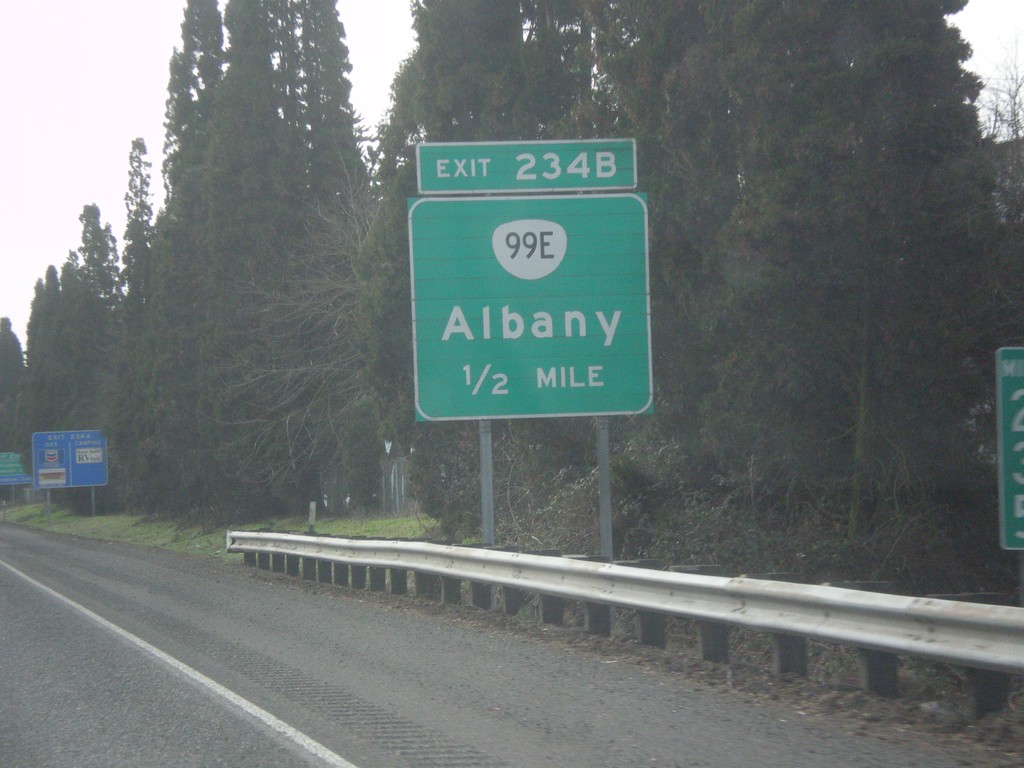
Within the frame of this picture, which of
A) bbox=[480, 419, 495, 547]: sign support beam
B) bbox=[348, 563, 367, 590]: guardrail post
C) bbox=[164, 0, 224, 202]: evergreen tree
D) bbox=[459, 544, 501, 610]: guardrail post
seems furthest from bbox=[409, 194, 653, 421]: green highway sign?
bbox=[164, 0, 224, 202]: evergreen tree

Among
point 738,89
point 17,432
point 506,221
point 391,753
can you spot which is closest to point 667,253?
point 738,89

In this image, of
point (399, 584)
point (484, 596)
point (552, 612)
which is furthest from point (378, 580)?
point (552, 612)

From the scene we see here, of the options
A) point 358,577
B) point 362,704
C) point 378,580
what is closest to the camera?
point 362,704

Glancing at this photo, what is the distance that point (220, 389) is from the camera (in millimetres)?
37188

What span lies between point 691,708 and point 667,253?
30.5ft

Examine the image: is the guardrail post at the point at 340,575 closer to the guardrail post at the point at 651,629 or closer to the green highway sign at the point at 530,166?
the green highway sign at the point at 530,166

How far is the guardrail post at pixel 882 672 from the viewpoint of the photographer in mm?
7277

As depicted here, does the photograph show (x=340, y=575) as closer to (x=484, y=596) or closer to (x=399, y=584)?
(x=399, y=584)

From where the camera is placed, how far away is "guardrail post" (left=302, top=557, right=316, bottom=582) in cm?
1755

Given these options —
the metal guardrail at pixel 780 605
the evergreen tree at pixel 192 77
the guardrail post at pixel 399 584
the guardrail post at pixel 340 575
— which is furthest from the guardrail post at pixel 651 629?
the evergreen tree at pixel 192 77

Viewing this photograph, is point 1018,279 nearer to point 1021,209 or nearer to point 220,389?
point 1021,209

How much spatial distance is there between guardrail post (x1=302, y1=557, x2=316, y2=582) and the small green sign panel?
12.3m

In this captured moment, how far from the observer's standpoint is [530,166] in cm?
1295

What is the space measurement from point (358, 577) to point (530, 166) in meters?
6.29
